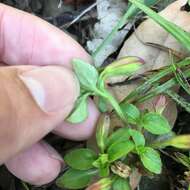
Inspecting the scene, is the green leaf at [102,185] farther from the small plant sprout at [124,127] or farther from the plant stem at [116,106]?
the plant stem at [116,106]

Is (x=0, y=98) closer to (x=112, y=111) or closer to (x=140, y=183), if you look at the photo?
(x=112, y=111)

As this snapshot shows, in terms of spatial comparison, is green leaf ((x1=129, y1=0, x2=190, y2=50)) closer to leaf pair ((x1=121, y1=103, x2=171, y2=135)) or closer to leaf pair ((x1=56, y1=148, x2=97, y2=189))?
leaf pair ((x1=121, y1=103, x2=171, y2=135))

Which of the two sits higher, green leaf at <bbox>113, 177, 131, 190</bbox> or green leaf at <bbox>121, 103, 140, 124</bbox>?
green leaf at <bbox>121, 103, 140, 124</bbox>

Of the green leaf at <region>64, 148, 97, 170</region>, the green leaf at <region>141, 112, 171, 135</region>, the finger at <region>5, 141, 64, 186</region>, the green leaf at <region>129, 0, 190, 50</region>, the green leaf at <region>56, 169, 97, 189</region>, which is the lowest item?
the finger at <region>5, 141, 64, 186</region>

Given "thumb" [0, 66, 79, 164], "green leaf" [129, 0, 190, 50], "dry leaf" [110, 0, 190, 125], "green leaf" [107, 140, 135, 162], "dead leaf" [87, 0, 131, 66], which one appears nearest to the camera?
"thumb" [0, 66, 79, 164]

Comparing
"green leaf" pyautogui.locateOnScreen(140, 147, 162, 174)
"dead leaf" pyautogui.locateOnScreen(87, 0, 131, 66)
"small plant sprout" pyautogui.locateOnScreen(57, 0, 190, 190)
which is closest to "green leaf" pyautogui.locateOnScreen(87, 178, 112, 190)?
"small plant sprout" pyautogui.locateOnScreen(57, 0, 190, 190)

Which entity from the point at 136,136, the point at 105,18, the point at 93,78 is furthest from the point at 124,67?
the point at 105,18

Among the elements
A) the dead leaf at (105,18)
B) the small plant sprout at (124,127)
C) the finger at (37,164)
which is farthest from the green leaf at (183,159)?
the dead leaf at (105,18)
